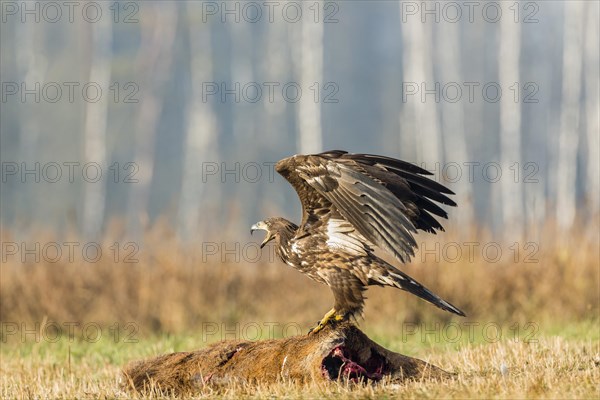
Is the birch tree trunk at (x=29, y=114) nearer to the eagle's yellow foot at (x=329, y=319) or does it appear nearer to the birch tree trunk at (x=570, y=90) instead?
the birch tree trunk at (x=570, y=90)

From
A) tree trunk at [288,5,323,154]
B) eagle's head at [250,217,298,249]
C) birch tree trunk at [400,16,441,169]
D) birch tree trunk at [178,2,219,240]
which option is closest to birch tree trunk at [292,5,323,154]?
tree trunk at [288,5,323,154]

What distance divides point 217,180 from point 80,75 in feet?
44.5

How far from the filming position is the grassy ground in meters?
5.46

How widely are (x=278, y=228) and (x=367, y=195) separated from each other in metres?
1.05

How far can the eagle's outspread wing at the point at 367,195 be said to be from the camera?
21.2 feet

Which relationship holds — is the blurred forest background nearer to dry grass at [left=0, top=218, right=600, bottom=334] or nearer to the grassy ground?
dry grass at [left=0, top=218, right=600, bottom=334]

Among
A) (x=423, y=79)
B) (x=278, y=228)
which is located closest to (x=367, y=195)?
(x=278, y=228)

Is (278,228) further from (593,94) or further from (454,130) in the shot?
(454,130)

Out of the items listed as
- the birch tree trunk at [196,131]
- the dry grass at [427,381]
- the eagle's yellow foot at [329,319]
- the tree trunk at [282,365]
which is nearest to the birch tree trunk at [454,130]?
the birch tree trunk at [196,131]

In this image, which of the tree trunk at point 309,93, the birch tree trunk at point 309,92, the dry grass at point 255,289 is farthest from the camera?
the tree trunk at point 309,93

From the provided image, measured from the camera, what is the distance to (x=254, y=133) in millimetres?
63469

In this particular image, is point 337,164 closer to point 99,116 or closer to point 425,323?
point 425,323

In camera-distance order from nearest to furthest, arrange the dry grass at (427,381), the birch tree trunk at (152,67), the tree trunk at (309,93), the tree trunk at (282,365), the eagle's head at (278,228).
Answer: the dry grass at (427,381) → the tree trunk at (282,365) → the eagle's head at (278,228) → the tree trunk at (309,93) → the birch tree trunk at (152,67)

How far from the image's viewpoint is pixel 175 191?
64.1 metres
